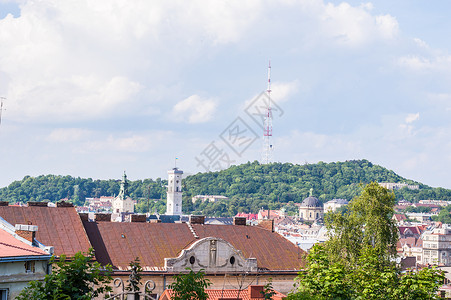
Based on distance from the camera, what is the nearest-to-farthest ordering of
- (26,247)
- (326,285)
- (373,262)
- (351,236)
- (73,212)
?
1. (326,285)
2. (26,247)
3. (373,262)
4. (73,212)
5. (351,236)

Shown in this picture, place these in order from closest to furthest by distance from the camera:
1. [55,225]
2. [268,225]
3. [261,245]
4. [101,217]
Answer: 1. [55,225]
2. [101,217]
3. [261,245]
4. [268,225]

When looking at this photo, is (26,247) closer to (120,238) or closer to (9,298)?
(9,298)

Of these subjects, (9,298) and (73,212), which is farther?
(73,212)

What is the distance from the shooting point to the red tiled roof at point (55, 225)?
4228 cm

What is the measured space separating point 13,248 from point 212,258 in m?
Answer: 17.8

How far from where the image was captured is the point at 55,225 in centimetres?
4381

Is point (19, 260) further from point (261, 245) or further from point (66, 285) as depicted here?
point (261, 245)

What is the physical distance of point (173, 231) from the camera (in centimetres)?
4828

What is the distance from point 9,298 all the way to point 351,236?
27192mm

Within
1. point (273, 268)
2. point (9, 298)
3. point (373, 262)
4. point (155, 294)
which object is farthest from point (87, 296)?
point (273, 268)

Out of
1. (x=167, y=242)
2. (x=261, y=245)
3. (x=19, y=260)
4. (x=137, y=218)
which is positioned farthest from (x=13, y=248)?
(x=261, y=245)

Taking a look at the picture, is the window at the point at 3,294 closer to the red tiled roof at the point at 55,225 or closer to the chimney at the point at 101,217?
the red tiled roof at the point at 55,225

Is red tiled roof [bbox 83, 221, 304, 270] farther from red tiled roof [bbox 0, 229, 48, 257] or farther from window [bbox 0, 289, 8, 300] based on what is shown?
window [bbox 0, 289, 8, 300]

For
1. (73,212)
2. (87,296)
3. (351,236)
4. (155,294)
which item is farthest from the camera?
(351,236)
